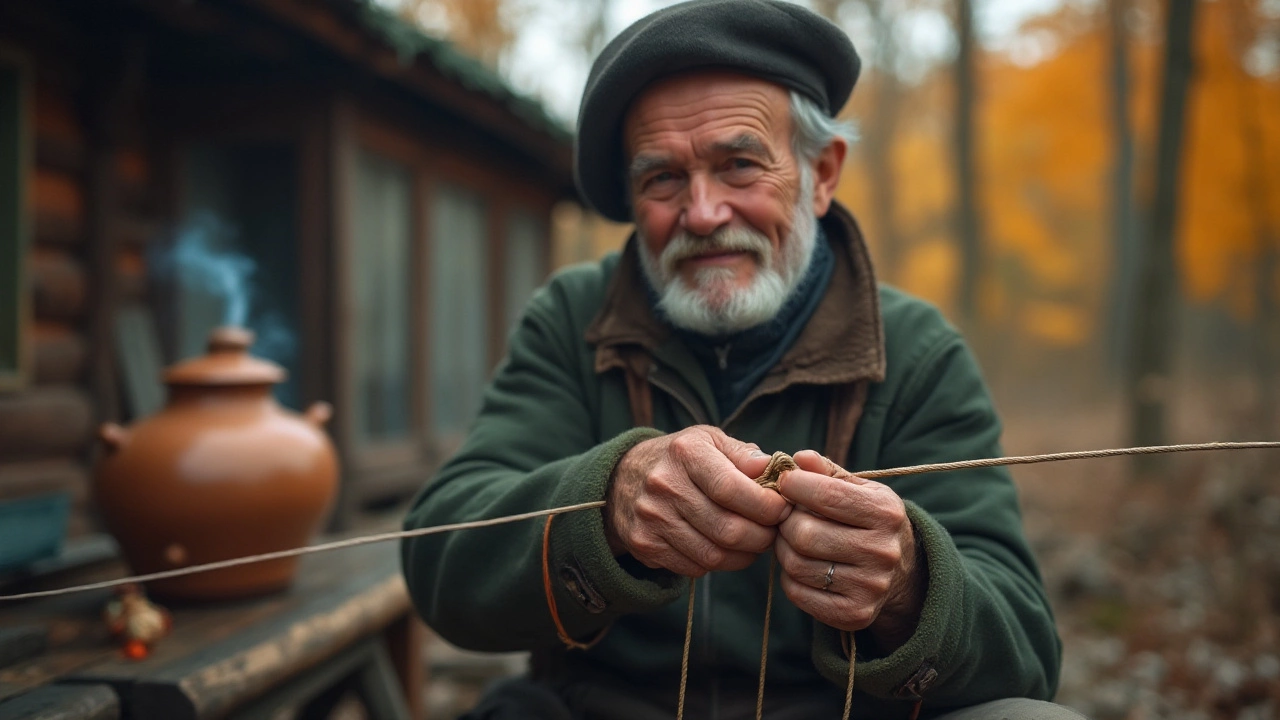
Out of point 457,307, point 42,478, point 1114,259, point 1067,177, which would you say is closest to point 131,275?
point 42,478

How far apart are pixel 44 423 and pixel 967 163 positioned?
12.2 m

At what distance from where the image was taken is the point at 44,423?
3994mm

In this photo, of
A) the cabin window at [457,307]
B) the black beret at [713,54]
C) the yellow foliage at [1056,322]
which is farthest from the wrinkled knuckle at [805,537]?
the yellow foliage at [1056,322]

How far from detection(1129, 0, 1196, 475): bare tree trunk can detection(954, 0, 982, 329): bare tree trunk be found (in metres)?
4.53

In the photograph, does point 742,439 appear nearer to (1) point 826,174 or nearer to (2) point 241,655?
(1) point 826,174

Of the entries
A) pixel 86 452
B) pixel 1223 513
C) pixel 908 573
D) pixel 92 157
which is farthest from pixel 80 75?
pixel 1223 513

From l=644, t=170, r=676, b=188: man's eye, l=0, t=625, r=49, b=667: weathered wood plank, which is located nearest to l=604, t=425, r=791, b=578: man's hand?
l=644, t=170, r=676, b=188: man's eye

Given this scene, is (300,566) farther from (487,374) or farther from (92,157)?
(487,374)

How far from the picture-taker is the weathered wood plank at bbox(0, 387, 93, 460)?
3801 mm

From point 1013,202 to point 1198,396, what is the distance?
695cm

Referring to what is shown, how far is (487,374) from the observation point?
7.62 metres

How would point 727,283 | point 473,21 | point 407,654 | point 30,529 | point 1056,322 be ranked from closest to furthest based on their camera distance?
point 727,283 → point 30,529 → point 407,654 → point 473,21 → point 1056,322

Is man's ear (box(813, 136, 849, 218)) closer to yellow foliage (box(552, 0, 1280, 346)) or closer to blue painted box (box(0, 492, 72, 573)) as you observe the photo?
blue painted box (box(0, 492, 72, 573))

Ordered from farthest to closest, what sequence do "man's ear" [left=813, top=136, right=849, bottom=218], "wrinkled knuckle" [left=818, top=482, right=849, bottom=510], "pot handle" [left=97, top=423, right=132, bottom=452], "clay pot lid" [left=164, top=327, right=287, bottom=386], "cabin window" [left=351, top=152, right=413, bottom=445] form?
"cabin window" [left=351, top=152, right=413, bottom=445]
"clay pot lid" [left=164, top=327, right=287, bottom=386]
"pot handle" [left=97, top=423, right=132, bottom=452]
"man's ear" [left=813, top=136, right=849, bottom=218]
"wrinkled knuckle" [left=818, top=482, right=849, bottom=510]
